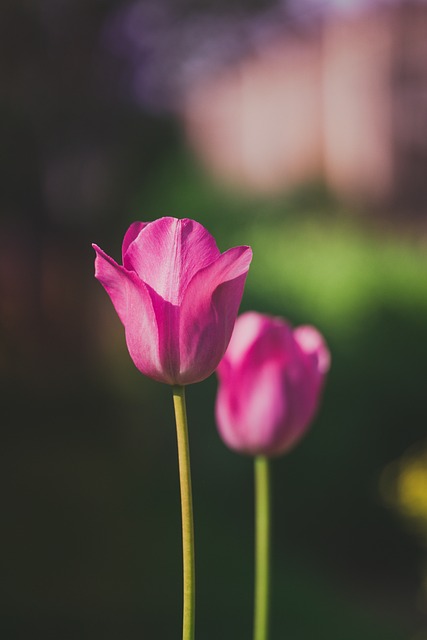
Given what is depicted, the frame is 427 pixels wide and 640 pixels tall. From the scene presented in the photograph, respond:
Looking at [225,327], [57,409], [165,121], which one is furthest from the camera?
[165,121]

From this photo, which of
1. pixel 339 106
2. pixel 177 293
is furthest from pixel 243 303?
pixel 177 293

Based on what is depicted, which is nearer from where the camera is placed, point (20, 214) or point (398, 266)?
point (398, 266)

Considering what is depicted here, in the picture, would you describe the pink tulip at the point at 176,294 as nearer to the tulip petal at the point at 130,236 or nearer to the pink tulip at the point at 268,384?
the tulip petal at the point at 130,236

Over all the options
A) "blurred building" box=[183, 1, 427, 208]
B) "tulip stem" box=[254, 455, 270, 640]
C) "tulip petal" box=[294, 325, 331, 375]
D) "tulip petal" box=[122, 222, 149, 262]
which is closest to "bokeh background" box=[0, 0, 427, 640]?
"blurred building" box=[183, 1, 427, 208]

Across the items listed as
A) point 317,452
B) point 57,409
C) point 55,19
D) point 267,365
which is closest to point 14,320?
point 57,409

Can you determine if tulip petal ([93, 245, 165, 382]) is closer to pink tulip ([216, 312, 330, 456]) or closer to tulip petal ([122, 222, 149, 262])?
tulip petal ([122, 222, 149, 262])

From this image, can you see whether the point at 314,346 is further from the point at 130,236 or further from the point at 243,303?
the point at 243,303

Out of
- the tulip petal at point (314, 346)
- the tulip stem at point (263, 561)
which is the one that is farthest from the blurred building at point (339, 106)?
the tulip stem at point (263, 561)

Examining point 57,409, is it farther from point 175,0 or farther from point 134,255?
point 134,255
